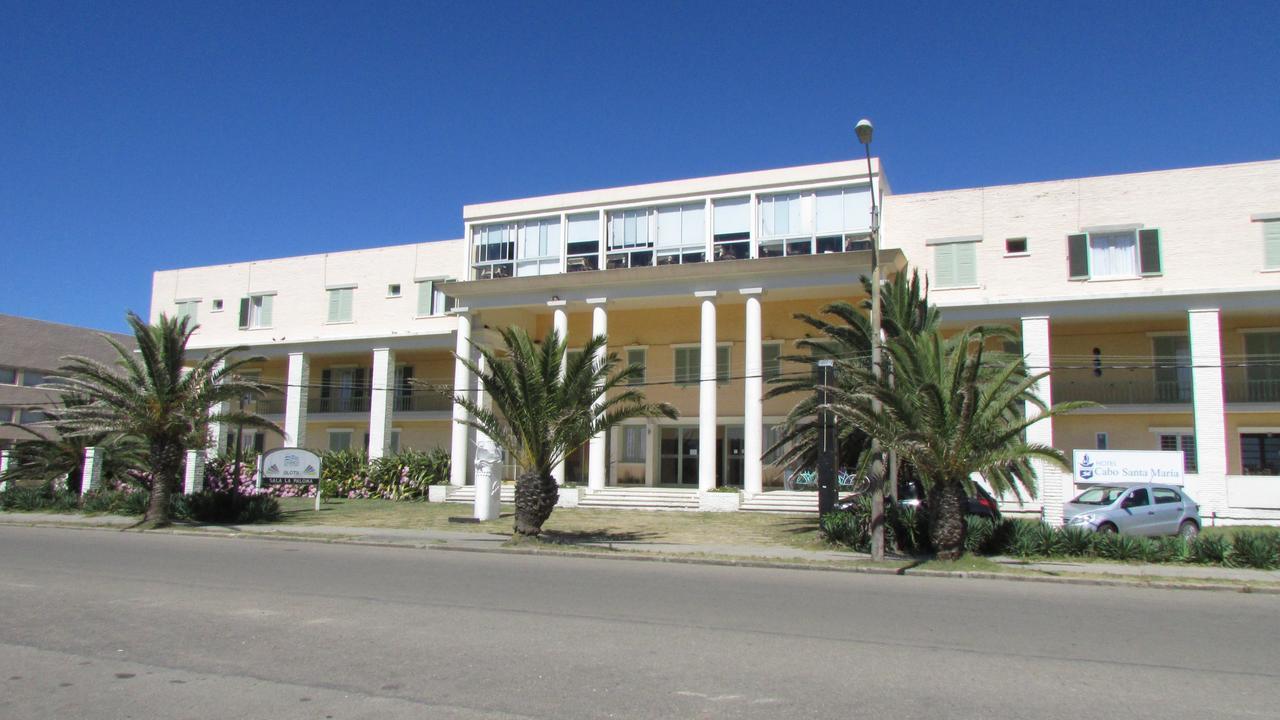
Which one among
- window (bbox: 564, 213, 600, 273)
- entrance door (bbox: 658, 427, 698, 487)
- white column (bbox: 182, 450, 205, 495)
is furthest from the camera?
entrance door (bbox: 658, 427, 698, 487)

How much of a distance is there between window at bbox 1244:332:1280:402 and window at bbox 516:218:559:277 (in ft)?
75.8

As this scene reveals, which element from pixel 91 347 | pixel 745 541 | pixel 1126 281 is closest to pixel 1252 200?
pixel 1126 281

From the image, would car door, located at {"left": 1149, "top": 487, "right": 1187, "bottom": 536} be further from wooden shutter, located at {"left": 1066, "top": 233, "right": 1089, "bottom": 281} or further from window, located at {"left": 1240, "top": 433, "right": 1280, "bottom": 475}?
window, located at {"left": 1240, "top": 433, "right": 1280, "bottom": 475}

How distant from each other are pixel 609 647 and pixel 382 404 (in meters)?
29.5

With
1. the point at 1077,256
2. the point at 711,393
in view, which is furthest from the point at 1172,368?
the point at 711,393

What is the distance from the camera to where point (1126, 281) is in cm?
2784

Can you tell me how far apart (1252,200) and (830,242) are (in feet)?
40.9

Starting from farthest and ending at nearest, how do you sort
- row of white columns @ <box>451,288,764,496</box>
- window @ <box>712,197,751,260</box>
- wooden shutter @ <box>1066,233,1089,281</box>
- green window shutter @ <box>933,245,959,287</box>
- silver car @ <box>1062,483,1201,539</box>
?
window @ <box>712,197,751,260</box> < green window shutter @ <box>933,245,959,287</box> < row of white columns @ <box>451,288,764,496</box> < wooden shutter @ <box>1066,233,1089,281</box> < silver car @ <box>1062,483,1201,539</box>

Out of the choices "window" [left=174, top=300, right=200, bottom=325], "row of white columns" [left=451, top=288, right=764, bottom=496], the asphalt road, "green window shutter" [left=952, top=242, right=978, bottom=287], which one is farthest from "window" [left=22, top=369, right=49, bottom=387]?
"green window shutter" [left=952, top=242, right=978, bottom=287]

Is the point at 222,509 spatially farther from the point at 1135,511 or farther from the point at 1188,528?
the point at 1188,528

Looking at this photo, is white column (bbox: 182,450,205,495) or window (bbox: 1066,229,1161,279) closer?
window (bbox: 1066,229,1161,279)

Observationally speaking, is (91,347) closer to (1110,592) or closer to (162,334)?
(162,334)

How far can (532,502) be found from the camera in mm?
19969

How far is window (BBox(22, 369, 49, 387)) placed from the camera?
43.4 meters
